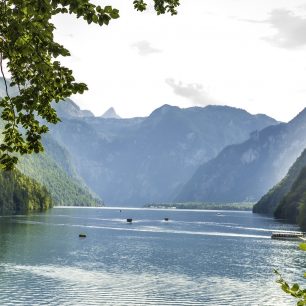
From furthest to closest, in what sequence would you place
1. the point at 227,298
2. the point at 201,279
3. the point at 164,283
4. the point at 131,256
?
1. the point at 131,256
2. the point at 201,279
3. the point at 164,283
4. the point at 227,298

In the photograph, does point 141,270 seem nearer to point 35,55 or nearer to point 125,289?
point 125,289

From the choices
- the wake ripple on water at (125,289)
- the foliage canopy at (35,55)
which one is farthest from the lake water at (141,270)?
the foliage canopy at (35,55)

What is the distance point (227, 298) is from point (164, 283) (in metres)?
12.7

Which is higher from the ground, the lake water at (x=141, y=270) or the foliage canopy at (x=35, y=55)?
the foliage canopy at (x=35, y=55)

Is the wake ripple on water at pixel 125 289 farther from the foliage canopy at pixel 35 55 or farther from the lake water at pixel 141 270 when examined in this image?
the foliage canopy at pixel 35 55

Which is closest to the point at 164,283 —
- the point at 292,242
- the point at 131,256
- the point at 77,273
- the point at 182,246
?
the point at 77,273

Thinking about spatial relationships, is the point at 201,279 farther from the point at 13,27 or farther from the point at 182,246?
the point at 13,27

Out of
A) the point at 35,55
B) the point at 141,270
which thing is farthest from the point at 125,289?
the point at 35,55

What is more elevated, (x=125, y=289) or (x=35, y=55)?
(x=35, y=55)

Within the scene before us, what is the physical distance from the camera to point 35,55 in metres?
10.3

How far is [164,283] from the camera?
78875 millimetres

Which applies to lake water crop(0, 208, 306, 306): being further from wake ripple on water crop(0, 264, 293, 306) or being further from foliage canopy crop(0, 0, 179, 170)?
foliage canopy crop(0, 0, 179, 170)

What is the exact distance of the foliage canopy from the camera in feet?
32.5

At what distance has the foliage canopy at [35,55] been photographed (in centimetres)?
991
